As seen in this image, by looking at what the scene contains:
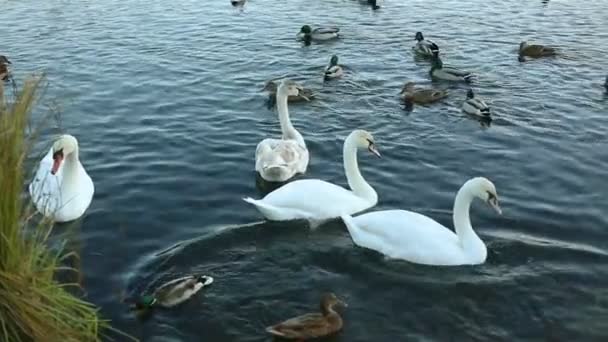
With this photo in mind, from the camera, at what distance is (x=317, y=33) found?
1895 centimetres

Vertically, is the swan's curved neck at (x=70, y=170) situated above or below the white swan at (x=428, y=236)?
above

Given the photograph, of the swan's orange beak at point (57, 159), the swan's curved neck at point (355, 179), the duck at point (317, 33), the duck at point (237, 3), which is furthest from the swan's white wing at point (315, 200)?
the duck at point (237, 3)

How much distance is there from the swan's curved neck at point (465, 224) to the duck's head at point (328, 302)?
71.9 inches

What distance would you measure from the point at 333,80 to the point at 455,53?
359 cm

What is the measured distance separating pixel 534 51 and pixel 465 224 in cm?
905

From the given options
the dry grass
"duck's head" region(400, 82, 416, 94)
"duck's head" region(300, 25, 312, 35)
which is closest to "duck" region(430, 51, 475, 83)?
"duck's head" region(400, 82, 416, 94)

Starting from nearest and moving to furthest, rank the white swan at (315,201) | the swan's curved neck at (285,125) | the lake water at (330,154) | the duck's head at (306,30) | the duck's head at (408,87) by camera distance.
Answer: the lake water at (330,154) → the white swan at (315,201) → the swan's curved neck at (285,125) → the duck's head at (408,87) → the duck's head at (306,30)

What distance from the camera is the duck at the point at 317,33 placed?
18953mm

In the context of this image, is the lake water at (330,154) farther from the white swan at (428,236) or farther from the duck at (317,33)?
the duck at (317,33)

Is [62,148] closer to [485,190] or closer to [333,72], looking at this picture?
[485,190]

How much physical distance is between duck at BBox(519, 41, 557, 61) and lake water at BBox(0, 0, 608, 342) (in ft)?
0.86

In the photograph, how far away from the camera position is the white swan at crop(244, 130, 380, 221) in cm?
1006

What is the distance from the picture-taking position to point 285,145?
38.0 feet

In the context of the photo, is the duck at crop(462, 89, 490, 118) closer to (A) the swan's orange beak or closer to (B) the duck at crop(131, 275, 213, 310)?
(A) the swan's orange beak
